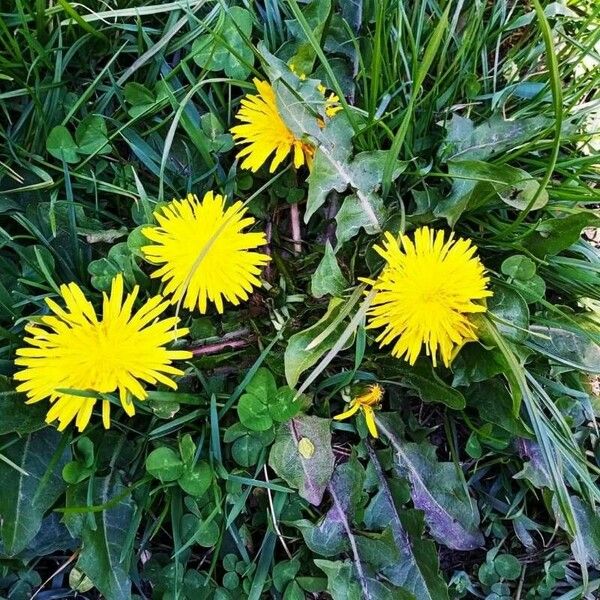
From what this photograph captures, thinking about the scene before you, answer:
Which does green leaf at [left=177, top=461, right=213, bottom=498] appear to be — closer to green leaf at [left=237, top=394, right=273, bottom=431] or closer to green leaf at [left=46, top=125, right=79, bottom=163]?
green leaf at [left=237, top=394, right=273, bottom=431]

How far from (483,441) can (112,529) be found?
0.74 m

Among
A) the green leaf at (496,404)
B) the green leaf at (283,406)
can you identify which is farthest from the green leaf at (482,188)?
the green leaf at (283,406)

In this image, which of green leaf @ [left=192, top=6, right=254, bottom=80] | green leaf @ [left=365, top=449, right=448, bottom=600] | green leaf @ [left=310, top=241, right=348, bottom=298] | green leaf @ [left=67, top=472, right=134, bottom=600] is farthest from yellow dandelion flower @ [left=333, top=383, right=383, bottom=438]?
green leaf @ [left=192, top=6, right=254, bottom=80]

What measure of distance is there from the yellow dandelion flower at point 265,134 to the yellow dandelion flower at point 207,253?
122mm

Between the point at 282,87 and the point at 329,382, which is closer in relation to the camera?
the point at 282,87

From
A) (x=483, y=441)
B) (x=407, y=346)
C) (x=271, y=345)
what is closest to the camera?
(x=407, y=346)

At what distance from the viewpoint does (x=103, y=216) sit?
144 centimetres

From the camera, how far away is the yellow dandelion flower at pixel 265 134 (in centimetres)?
132

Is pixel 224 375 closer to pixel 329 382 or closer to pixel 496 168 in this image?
pixel 329 382

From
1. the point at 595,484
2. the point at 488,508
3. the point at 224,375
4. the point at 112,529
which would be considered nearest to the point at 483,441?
the point at 488,508

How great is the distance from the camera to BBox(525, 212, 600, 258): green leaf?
127cm

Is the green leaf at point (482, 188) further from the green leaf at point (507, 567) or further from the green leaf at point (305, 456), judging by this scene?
the green leaf at point (507, 567)

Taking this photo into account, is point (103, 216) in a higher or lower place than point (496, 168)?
higher

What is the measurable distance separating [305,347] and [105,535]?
50 cm
